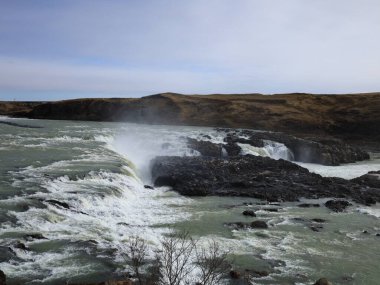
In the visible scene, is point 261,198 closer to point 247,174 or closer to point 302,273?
point 247,174

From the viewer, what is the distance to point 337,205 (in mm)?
22188

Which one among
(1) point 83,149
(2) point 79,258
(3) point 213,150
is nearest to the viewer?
(2) point 79,258

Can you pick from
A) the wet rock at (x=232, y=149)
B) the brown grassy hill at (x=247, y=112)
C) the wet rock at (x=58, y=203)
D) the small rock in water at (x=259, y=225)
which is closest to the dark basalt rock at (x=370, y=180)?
the wet rock at (x=232, y=149)

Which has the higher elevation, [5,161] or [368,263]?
[5,161]

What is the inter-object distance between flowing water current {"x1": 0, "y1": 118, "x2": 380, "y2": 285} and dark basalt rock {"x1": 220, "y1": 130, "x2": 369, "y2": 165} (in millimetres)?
18966

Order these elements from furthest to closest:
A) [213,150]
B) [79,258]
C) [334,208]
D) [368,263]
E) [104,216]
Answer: [213,150], [334,208], [104,216], [368,263], [79,258]

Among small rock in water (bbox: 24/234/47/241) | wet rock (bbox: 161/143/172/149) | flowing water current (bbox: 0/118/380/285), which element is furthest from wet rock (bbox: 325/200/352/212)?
wet rock (bbox: 161/143/172/149)

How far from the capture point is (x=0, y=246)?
12828 millimetres

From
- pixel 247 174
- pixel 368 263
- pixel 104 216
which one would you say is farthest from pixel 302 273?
pixel 247 174

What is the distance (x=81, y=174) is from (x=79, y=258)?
998cm

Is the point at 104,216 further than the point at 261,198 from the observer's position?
No

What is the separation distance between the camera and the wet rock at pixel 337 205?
21747 millimetres

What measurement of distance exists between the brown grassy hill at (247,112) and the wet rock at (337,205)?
4174 cm

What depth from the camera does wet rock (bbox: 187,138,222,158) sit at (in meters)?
37.0
